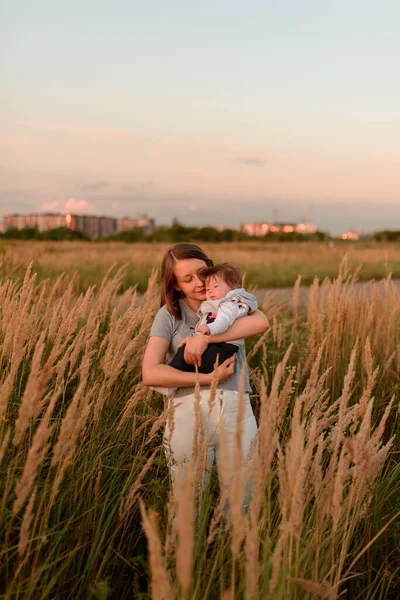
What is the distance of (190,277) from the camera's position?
279 cm

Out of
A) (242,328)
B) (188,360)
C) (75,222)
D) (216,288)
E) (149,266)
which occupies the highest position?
(75,222)

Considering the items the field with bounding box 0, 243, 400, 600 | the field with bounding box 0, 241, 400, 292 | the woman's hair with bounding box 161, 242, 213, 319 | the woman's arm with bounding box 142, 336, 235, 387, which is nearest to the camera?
the field with bounding box 0, 243, 400, 600

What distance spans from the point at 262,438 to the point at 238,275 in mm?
1452

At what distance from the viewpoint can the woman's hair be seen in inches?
110

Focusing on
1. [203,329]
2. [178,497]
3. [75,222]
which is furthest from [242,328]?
[75,222]

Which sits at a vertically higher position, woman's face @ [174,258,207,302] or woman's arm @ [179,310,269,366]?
woman's face @ [174,258,207,302]

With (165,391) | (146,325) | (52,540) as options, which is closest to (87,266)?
(146,325)

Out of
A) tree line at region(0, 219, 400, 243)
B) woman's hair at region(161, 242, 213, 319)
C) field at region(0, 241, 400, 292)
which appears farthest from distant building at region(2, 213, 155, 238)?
woman's hair at region(161, 242, 213, 319)

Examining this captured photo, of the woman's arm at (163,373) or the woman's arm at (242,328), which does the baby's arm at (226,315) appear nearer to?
the woman's arm at (242,328)

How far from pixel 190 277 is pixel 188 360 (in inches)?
18.3

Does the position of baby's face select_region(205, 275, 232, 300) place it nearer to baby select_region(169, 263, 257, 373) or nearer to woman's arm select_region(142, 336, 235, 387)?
baby select_region(169, 263, 257, 373)

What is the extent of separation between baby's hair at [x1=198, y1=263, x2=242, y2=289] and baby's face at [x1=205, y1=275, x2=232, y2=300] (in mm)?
15

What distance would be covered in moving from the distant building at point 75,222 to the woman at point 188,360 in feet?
238

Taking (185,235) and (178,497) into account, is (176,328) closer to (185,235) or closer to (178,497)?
(178,497)
